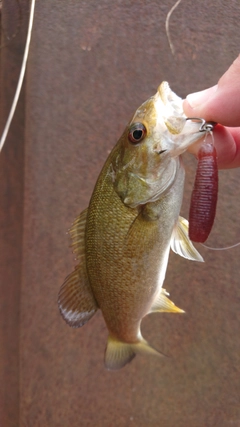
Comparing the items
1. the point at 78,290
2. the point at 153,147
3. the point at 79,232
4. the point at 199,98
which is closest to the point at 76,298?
the point at 78,290

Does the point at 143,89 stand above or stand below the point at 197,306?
above

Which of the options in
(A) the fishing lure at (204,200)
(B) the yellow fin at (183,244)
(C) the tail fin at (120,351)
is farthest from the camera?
(C) the tail fin at (120,351)

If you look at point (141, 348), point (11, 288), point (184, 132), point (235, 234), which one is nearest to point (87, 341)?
point (11, 288)

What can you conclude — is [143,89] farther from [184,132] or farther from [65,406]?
[65,406]

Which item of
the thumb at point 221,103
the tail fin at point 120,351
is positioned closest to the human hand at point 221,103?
the thumb at point 221,103

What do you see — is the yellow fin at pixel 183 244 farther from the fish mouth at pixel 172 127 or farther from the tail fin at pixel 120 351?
the tail fin at pixel 120 351

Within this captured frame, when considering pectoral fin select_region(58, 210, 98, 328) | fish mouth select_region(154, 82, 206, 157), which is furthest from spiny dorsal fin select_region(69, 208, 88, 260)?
fish mouth select_region(154, 82, 206, 157)

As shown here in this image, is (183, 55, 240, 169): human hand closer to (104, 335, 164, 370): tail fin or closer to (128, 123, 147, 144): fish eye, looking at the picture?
(128, 123, 147, 144): fish eye

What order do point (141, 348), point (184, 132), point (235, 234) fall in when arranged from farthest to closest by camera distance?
point (235, 234)
point (141, 348)
point (184, 132)
